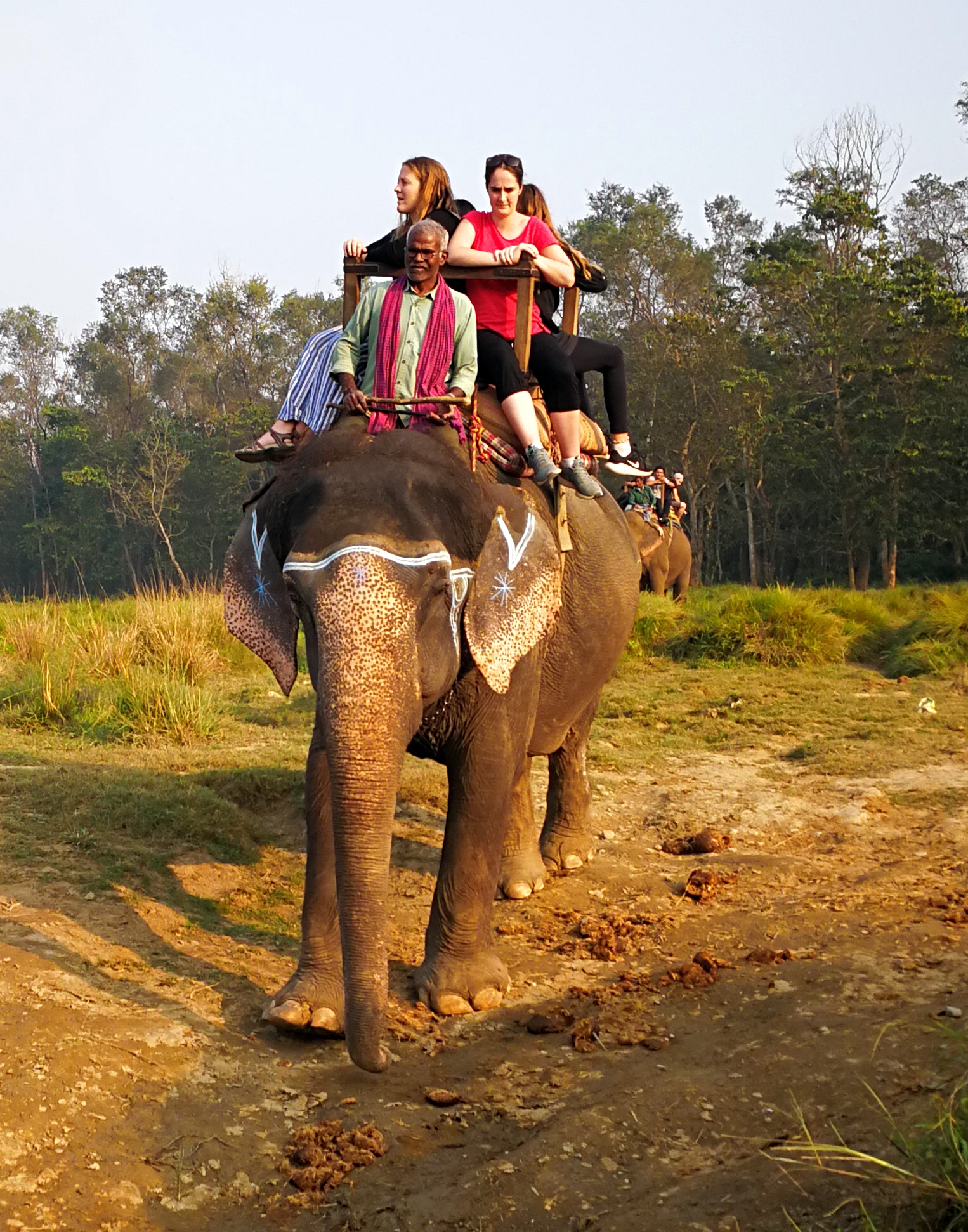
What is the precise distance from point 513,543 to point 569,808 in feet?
8.86

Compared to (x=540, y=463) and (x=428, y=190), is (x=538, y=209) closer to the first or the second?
(x=428, y=190)

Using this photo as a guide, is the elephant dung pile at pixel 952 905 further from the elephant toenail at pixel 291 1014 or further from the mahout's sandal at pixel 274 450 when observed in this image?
the mahout's sandal at pixel 274 450

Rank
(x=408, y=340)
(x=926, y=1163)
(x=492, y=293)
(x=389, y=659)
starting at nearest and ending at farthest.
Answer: (x=926, y=1163) → (x=389, y=659) → (x=408, y=340) → (x=492, y=293)

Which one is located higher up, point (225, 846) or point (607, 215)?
point (607, 215)

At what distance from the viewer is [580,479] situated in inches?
220

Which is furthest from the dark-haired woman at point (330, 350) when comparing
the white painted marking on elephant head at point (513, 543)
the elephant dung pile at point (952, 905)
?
the elephant dung pile at point (952, 905)

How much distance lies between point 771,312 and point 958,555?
8124 millimetres

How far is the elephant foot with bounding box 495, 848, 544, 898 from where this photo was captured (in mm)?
6449

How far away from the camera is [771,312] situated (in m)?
33.3

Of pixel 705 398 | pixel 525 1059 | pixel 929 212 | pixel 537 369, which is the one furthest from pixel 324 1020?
pixel 929 212

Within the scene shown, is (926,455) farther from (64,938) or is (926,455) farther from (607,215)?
(607,215)

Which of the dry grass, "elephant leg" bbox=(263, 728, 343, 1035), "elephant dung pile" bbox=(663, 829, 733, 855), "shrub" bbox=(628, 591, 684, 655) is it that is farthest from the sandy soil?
"shrub" bbox=(628, 591, 684, 655)

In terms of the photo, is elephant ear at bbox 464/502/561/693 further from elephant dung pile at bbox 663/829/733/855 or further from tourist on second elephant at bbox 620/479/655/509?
tourist on second elephant at bbox 620/479/655/509

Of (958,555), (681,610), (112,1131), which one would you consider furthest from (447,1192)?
(958,555)
